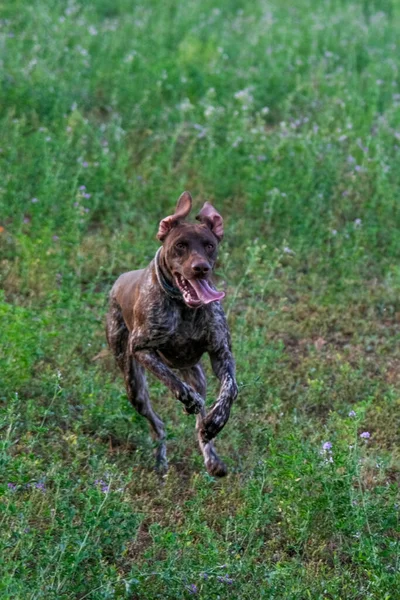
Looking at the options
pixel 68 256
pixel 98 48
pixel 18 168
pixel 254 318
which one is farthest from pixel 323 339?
pixel 98 48

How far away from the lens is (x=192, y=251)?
584 centimetres

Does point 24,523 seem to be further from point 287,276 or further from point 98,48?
point 98,48

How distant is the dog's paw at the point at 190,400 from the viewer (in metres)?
5.95

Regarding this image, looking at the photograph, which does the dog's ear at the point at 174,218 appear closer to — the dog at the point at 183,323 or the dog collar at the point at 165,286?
the dog at the point at 183,323

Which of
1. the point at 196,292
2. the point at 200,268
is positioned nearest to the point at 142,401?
the point at 196,292

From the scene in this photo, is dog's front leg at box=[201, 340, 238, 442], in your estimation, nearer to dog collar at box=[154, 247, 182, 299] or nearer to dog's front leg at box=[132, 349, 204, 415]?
dog's front leg at box=[132, 349, 204, 415]

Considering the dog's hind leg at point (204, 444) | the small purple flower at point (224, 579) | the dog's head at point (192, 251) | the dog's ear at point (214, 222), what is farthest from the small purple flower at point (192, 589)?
the dog's ear at point (214, 222)

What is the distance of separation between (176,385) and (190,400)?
111 millimetres

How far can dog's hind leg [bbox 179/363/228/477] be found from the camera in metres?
6.21

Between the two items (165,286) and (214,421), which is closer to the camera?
(214,421)

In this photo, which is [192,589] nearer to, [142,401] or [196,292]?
[196,292]

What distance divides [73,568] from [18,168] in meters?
6.02

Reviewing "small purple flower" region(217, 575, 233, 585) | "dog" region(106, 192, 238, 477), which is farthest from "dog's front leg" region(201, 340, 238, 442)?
"small purple flower" region(217, 575, 233, 585)

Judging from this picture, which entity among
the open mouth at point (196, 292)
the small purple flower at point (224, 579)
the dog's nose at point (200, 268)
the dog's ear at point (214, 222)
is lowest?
the small purple flower at point (224, 579)
